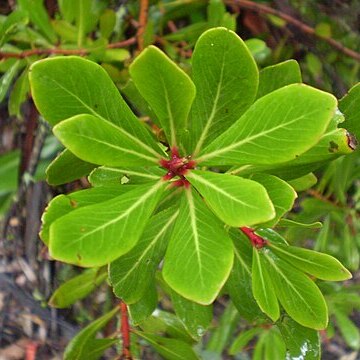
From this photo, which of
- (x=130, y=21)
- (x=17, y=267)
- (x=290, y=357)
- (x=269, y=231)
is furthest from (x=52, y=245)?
(x=17, y=267)

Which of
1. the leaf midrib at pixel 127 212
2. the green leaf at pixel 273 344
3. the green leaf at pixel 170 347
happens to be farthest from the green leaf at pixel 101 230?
the green leaf at pixel 273 344

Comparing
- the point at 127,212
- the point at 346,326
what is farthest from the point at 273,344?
the point at 127,212

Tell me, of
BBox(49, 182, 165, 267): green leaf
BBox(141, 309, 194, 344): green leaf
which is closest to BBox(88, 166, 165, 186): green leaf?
BBox(49, 182, 165, 267): green leaf

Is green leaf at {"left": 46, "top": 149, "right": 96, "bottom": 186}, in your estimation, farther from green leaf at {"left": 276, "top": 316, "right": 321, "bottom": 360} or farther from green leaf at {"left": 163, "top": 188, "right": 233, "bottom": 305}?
green leaf at {"left": 276, "top": 316, "right": 321, "bottom": 360}

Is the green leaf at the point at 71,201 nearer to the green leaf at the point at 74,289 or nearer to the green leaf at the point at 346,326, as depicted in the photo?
the green leaf at the point at 74,289

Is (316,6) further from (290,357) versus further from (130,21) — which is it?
(290,357)
